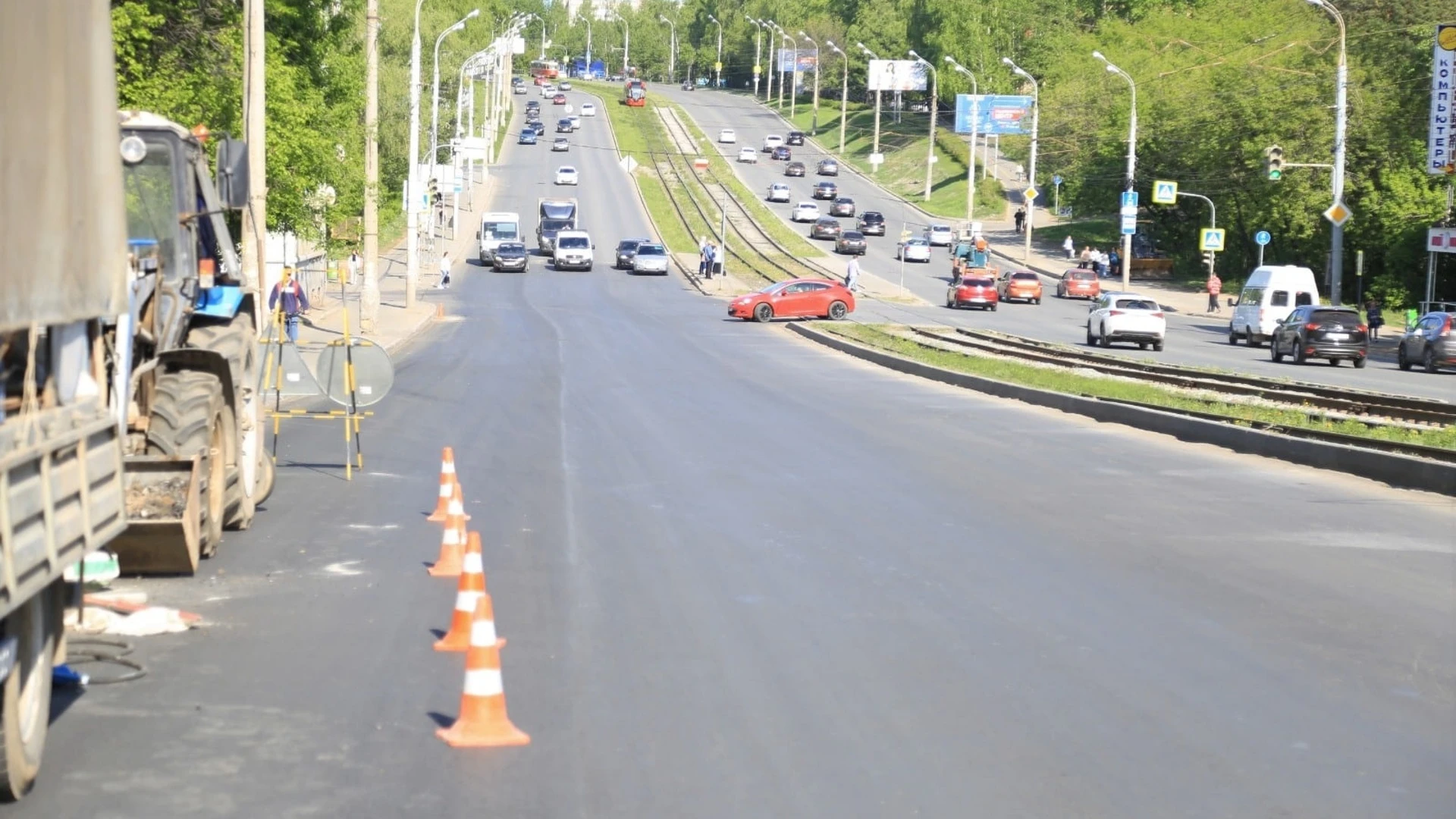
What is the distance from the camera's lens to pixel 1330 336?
1594 inches

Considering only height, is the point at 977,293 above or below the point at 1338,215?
below

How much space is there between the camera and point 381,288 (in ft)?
206

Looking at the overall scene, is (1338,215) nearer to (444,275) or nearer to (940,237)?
(444,275)

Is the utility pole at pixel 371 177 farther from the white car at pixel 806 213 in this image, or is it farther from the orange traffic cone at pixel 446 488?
the white car at pixel 806 213

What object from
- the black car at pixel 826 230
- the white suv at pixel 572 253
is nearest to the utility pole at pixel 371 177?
the white suv at pixel 572 253

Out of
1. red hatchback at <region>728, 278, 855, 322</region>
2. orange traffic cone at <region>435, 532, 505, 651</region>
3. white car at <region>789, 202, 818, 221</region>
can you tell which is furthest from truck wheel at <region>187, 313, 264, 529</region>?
white car at <region>789, 202, 818, 221</region>

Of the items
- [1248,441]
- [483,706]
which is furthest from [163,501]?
[1248,441]

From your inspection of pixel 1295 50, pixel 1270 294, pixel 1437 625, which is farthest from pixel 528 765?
pixel 1295 50

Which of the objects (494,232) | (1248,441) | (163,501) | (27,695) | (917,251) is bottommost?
(1248,441)

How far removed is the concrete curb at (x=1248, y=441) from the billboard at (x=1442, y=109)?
2495 centimetres

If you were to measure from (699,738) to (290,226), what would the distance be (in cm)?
2697

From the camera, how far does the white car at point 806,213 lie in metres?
99.2

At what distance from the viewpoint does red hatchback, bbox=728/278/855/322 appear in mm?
53125

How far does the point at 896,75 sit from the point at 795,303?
82.9 metres
